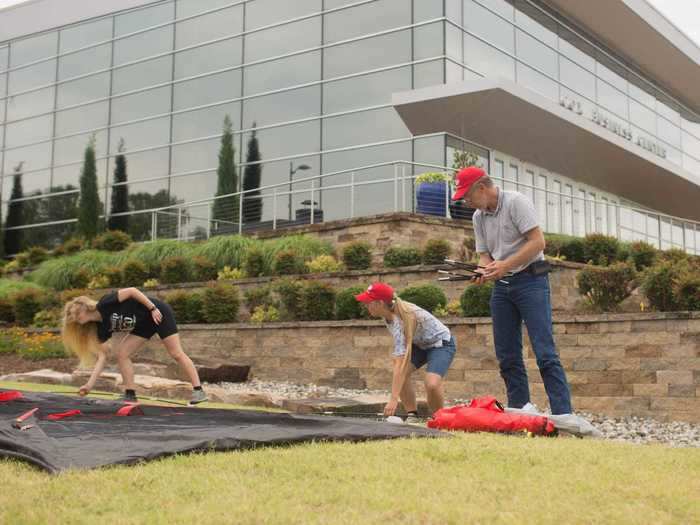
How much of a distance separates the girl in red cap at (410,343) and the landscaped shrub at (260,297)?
7.08 meters

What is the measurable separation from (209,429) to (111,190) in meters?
22.4

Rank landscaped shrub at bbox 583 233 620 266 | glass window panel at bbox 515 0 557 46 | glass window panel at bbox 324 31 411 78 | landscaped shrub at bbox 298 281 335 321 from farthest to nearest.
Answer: glass window panel at bbox 515 0 557 46, glass window panel at bbox 324 31 411 78, landscaped shrub at bbox 583 233 620 266, landscaped shrub at bbox 298 281 335 321

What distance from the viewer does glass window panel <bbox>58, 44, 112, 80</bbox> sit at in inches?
1097

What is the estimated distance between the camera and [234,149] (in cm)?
2322

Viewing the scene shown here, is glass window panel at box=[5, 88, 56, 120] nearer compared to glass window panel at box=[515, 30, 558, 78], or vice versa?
glass window panel at box=[515, 30, 558, 78]

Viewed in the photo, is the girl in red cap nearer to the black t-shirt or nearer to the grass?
the grass

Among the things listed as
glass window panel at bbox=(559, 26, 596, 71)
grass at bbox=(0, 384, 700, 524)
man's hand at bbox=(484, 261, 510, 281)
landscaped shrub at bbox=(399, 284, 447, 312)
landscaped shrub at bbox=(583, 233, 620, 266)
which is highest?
glass window panel at bbox=(559, 26, 596, 71)

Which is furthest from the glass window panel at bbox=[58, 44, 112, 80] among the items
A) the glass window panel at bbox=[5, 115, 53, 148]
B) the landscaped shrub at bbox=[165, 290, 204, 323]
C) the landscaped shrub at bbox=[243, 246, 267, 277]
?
the landscaped shrub at bbox=[165, 290, 204, 323]

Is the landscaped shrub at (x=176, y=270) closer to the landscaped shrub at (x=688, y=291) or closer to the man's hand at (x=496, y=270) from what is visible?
the landscaped shrub at (x=688, y=291)

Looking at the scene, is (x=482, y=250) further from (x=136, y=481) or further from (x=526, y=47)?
(x=526, y=47)

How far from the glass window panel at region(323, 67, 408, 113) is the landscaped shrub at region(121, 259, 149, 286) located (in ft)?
22.4

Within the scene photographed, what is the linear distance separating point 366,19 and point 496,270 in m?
16.6

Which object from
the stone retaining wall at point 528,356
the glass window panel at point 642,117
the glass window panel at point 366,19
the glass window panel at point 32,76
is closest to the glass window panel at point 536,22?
the glass window panel at point 366,19

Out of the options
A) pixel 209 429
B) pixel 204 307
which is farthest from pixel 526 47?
pixel 209 429
